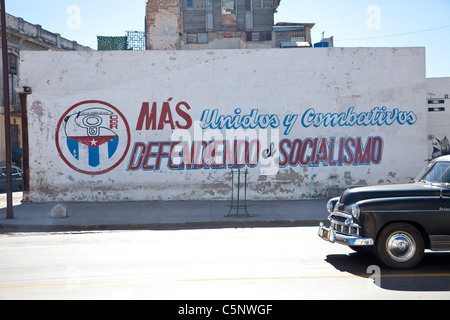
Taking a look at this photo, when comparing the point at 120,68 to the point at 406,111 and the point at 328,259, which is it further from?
the point at 328,259

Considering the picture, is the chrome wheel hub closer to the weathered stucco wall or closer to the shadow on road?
the shadow on road

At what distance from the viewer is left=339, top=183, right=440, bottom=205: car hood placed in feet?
25.1

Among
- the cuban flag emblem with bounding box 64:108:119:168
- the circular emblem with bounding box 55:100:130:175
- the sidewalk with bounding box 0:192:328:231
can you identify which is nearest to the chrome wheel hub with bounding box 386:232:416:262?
the sidewalk with bounding box 0:192:328:231

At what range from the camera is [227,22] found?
47.0 metres

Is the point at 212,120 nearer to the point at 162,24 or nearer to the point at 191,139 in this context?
the point at 191,139

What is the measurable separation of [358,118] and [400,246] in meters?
11.5

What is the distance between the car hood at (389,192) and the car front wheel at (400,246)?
1.75 ft

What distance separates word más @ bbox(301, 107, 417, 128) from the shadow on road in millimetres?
9937

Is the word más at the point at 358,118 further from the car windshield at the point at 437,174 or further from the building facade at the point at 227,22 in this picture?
the building facade at the point at 227,22

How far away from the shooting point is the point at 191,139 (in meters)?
18.1

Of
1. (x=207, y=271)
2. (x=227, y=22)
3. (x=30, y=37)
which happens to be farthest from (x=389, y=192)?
(x=227, y=22)

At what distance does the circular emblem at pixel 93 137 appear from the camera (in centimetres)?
1809
